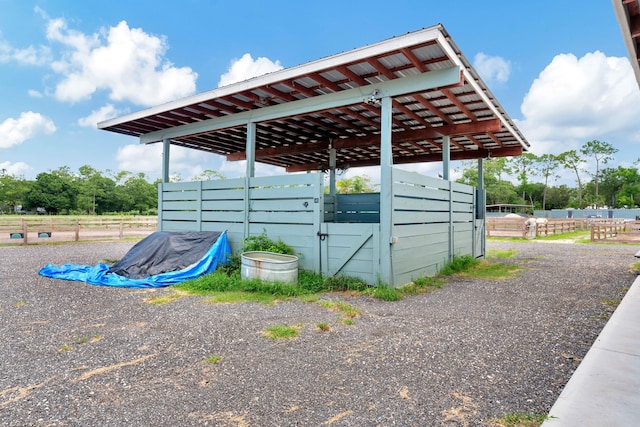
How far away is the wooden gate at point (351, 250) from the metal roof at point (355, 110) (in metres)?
2.18

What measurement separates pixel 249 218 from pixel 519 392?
17.9 ft

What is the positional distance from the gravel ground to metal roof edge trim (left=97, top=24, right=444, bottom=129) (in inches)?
138

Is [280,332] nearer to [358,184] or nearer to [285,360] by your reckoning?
[285,360]

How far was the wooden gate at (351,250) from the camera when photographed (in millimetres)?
5422

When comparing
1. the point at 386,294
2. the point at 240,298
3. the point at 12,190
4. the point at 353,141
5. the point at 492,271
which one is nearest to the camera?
the point at 240,298

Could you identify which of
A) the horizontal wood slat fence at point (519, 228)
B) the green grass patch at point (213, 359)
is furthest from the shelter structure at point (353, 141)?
the horizontal wood slat fence at point (519, 228)

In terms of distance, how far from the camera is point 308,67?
5.29 metres

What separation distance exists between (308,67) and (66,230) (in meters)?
15.1

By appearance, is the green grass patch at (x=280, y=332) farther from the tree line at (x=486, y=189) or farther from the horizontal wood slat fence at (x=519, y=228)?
the tree line at (x=486, y=189)

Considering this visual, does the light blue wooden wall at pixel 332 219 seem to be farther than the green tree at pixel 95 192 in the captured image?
No

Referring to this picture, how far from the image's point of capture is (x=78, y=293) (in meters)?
5.25

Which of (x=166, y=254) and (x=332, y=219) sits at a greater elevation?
(x=332, y=219)

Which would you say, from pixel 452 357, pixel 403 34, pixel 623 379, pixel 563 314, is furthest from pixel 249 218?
pixel 623 379

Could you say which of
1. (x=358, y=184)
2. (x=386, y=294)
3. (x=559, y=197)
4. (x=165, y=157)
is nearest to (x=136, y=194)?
(x=358, y=184)
